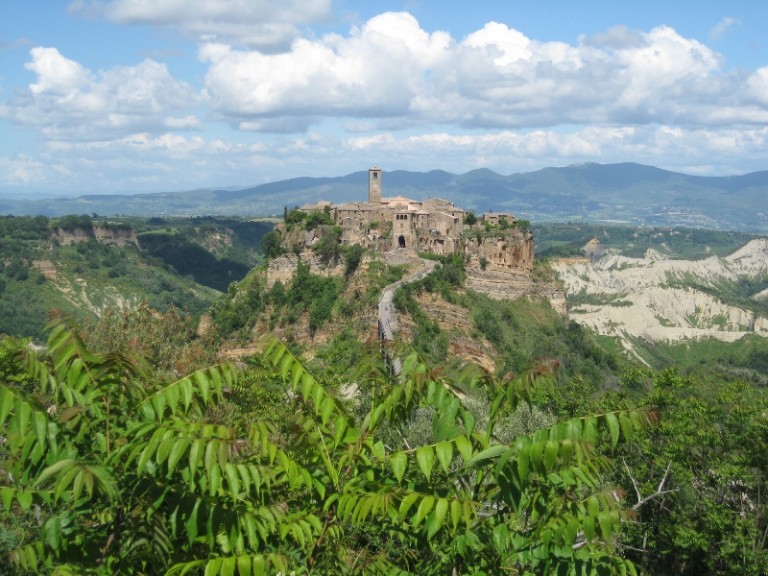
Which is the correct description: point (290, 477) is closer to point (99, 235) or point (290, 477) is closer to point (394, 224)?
point (394, 224)

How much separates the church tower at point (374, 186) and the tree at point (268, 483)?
7067cm

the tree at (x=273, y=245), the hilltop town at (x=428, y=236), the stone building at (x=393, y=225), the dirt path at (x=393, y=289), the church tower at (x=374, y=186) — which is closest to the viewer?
the dirt path at (x=393, y=289)

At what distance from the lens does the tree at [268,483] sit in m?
5.12

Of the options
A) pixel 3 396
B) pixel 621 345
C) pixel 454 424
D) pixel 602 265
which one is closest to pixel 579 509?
pixel 454 424

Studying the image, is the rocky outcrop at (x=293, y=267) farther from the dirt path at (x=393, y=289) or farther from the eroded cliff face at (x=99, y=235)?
the eroded cliff face at (x=99, y=235)

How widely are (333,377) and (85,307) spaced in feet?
307

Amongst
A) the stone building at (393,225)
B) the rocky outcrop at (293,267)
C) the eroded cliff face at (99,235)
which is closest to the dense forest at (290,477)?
the rocky outcrop at (293,267)

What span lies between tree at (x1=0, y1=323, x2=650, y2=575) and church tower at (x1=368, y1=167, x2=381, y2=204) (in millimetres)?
70673

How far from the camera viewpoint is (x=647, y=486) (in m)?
19.3

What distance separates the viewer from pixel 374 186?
7850cm

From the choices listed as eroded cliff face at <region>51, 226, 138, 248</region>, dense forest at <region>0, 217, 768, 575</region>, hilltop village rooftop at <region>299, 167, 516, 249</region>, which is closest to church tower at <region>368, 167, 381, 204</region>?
→ hilltop village rooftop at <region>299, 167, 516, 249</region>

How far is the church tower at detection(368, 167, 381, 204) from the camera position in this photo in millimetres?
77537

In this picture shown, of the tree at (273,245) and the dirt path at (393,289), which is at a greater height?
the tree at (273,245)

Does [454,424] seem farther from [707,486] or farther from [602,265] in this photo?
[602,265]
